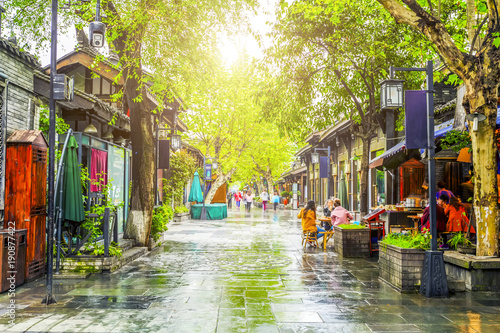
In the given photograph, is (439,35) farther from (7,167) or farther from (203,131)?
(203,131)

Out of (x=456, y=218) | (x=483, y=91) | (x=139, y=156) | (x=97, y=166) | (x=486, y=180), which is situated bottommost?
(x=456, y=218)

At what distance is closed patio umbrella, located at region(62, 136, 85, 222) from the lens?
832 cm

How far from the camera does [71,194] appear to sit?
8367 mm

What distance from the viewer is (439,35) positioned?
7.33 metres

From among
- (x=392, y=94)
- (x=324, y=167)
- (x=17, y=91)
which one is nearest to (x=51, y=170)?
(x=17, y=91)

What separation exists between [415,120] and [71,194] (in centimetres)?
625

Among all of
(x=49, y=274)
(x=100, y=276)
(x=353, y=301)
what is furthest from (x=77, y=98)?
(x=353, y=301)

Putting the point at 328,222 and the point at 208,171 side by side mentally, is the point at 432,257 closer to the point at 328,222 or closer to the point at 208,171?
the point at 328,222

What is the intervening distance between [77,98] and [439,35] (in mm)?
8291

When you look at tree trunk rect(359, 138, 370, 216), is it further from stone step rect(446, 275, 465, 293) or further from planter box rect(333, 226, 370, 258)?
stone step rect(446, 275, 465, 293)

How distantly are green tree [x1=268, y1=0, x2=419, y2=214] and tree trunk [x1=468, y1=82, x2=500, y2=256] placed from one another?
5493 mm

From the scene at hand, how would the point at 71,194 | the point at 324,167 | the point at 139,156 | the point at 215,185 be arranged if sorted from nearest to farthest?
the point at 71,194 → the point at 139,156 → the point at 324,167 → the point at 215,185

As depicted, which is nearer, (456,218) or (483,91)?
(483,91)

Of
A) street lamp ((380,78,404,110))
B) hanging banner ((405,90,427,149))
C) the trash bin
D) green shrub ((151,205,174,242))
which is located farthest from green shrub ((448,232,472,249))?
green shrub ((151,205,174,242))
